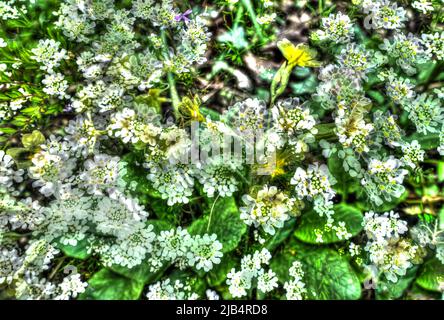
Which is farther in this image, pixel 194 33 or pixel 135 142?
pixel 194 33

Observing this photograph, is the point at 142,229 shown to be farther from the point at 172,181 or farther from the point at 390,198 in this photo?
the point at 390,198

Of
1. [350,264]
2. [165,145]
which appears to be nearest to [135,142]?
[165,145]

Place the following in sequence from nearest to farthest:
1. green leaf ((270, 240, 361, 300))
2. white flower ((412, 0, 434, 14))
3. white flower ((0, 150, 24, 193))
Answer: green leaf ((270, 240, 361, 300)) → white flower ((0, 150, 24, 193)) → white flower ((412, 0, 434, 14))

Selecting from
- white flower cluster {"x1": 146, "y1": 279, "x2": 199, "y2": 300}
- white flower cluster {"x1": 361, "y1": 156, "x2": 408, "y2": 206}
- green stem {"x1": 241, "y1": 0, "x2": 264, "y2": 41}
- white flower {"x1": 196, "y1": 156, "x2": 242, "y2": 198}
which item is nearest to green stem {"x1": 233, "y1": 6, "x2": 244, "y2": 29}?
green stem {"x1": 241, "y1": 0, "x2": 264, "y2": 41}

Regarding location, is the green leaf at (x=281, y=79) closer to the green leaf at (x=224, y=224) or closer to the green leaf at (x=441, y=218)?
the green leaf at (x=224, y=224)

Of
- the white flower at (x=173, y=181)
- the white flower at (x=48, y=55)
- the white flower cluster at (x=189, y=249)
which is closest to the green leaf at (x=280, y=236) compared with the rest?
the white flower cluster at (x=189, y=249)

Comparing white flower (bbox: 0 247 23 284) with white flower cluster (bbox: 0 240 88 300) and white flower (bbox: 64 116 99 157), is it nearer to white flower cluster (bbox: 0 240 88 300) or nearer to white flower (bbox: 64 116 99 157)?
white flower cluster (bbox: 0 240 88 300)

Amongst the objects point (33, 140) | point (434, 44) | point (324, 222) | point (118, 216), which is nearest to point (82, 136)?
point (33, 140)

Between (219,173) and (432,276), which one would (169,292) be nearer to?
(219,173)
